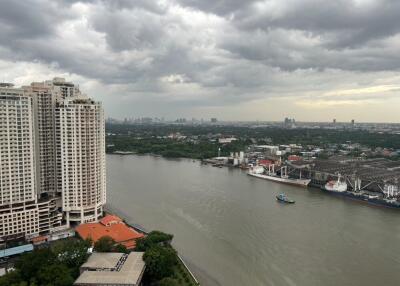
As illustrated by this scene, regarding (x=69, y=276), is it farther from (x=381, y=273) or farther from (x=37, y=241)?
(x=381, y=273)

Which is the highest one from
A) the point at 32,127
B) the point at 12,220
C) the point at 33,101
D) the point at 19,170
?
the point at 33,101

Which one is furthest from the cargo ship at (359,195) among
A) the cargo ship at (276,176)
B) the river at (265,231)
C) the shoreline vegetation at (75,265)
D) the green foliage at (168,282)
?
the green foliage at (168,282)

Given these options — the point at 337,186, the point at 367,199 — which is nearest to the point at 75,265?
the point at 367,199

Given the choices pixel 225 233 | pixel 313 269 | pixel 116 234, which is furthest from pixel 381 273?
pixel 116 234

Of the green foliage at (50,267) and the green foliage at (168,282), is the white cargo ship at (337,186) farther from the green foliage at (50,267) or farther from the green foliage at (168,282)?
the green foliage at (50,267)

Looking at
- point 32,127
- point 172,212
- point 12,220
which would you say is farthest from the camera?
point 172,212

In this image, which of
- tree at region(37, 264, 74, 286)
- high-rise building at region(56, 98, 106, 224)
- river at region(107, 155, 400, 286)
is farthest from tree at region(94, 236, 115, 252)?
high-rise building at region(56, 98, 106, 224)

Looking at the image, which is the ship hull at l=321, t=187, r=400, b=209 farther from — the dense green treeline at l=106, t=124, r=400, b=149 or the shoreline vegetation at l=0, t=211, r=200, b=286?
the dense green treeline at l=106, t=124, r=400, b=149
